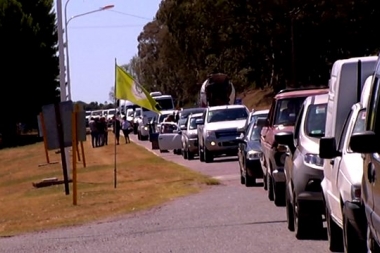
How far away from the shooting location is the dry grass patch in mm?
21219

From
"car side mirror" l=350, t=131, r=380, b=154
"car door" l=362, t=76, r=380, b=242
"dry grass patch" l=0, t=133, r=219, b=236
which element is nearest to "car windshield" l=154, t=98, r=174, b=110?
"dry grass patch" l=0, t=133, r=219, b=236

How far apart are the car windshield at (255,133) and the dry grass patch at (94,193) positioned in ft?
6.02

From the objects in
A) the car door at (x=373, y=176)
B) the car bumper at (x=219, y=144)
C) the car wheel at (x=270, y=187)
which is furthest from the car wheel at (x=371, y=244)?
the car bumper at (x=219, y=144)

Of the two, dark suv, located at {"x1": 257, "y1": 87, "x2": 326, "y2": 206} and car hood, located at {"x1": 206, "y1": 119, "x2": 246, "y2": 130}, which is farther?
car hood, located at {"x1": 206, "y1": 119, "x2": 246, "y2": 130}

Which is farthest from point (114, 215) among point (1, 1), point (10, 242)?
point (1, 1)

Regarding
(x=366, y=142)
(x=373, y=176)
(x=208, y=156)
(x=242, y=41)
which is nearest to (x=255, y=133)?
(x=208, y=156)

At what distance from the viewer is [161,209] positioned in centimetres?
2073

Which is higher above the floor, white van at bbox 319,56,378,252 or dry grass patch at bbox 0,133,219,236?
white van at bbox 319,56,378,252

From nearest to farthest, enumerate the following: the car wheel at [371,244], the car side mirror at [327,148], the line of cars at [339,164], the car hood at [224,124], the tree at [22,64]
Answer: the line of cars at [339,164] < the car wheel at [371,244] < the car side mirror at [327,148] < the car hood at [224,124] < the tree at [22,64]

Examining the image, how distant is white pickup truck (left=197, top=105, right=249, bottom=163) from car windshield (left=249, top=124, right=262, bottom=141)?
10.7m

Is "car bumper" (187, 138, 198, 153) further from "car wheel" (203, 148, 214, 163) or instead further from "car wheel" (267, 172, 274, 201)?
"car wheel" (267, 172, 274, 201)

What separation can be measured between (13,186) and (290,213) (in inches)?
927

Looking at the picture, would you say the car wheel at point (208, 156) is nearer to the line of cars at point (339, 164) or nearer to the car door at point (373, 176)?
the line of cars at point (339, 164)

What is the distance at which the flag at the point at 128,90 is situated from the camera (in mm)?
28281
